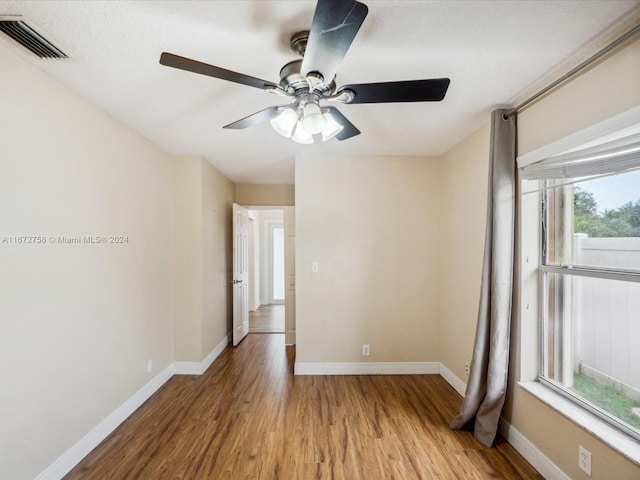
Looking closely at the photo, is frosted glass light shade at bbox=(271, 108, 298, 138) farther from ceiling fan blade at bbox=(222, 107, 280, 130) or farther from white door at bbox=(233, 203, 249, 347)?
white door at bbox=(233, 203, 249, 347)

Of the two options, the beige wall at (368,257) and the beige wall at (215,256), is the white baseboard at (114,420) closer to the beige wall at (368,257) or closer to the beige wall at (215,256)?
the beige wall at (215,256)

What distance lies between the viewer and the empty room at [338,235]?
144 cm

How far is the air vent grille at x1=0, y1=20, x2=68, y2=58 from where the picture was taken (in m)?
1.37

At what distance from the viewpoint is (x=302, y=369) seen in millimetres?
3355

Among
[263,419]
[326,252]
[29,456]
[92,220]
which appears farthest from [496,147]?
[29,456]

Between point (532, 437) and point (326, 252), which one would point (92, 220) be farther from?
point (532, 437)

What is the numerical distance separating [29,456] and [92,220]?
1423 mm

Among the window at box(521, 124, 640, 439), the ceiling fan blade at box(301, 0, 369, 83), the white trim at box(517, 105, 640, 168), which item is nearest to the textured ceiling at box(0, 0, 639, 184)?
the ceiling fan blade at box(301, 0, 369, 83)

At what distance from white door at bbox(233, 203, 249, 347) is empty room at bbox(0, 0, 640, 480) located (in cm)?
79

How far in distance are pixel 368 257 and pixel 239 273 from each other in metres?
2.09

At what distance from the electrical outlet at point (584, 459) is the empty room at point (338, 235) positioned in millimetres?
30

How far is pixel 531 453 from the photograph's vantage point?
6.44ft

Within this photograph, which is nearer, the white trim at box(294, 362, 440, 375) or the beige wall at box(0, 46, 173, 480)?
the beige wall at box(0, 46, 173, 480)

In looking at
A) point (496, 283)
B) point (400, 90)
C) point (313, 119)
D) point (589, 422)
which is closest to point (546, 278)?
point (496, 283)
